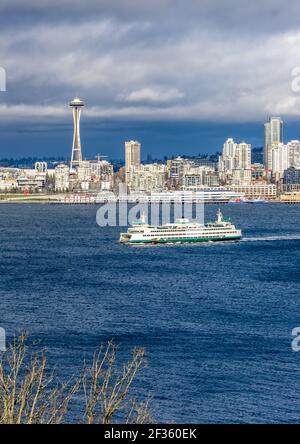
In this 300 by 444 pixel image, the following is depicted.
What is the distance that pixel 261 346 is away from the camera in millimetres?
6180

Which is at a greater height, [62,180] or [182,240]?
[62,180]

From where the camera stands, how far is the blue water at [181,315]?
5.02 m

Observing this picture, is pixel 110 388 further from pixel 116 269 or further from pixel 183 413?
pixel 116 269

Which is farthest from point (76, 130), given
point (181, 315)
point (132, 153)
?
point (181, 315)

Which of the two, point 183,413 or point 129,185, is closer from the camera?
point 183,413

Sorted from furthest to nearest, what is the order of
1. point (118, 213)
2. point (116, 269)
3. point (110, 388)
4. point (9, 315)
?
point (118, 213) → point (116, 269) → point (9, 315) → point (110, 388)

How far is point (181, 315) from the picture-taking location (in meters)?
7.55

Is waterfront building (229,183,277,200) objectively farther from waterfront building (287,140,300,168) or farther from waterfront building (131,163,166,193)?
waterfront building (287,140,300,168)

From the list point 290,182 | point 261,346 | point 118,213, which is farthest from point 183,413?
point 290,182

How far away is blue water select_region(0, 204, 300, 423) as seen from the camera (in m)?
5.02

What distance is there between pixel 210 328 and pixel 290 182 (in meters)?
39.8

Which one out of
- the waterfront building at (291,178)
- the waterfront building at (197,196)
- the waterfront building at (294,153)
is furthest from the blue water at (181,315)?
the waterfront building at (294,153)

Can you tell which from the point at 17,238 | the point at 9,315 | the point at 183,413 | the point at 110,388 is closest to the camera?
the point at 183,413

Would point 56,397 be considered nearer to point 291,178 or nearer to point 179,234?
point 179,234
